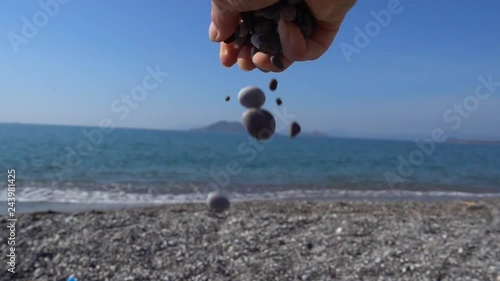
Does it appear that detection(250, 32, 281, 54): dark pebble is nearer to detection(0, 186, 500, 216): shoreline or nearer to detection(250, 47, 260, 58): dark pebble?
detection(250, 47, 260, 58): dark pebble

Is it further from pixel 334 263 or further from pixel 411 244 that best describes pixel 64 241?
pixel 411 244

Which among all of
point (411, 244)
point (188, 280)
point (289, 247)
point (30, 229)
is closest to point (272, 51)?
point (188, 280)

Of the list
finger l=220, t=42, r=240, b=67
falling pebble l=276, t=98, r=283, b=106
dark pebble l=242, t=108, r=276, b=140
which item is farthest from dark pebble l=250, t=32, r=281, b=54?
dark pebble l=242, t=108, r=276, b=140

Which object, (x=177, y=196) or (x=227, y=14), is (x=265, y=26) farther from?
(x=177, y=196)

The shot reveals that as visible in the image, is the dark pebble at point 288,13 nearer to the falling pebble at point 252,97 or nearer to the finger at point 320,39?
the finger at point 320,39

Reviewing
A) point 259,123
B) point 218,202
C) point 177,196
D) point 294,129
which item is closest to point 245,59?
point 259,123

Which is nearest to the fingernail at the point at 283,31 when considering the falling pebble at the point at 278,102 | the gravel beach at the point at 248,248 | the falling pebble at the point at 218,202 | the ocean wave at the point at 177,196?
the falling pebble at the point at 278,102

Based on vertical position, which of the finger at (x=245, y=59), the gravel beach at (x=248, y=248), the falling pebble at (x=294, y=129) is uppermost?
the finger at (x=245, y=59)
